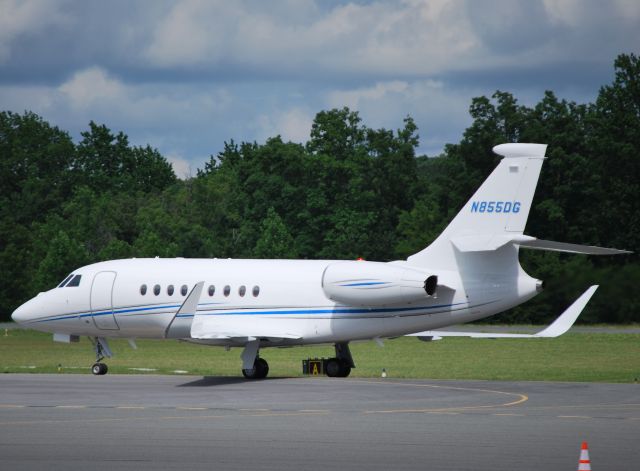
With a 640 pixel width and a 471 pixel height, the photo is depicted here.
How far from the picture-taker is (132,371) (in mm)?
41062

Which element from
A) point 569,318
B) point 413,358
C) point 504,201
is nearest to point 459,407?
point 569,318

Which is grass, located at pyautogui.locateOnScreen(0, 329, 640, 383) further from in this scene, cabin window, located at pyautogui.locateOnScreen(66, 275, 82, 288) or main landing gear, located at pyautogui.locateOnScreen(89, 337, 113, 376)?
cabin window, located at pyautogui.locateOnScreen(66, 275, 82, 288)

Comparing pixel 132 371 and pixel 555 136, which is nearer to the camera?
pixel 132 371

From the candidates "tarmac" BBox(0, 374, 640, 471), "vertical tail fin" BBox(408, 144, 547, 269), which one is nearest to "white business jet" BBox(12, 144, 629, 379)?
"vertical tail fin" BBox(408, 144, 547, 269)

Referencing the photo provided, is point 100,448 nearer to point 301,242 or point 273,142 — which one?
point 301,242

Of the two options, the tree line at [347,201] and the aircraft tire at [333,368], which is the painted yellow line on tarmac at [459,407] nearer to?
the aircraft tire at [333,368]

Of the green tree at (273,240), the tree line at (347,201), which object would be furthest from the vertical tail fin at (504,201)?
the green tree at (273,240)

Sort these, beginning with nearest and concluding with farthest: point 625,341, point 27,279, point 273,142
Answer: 1. point 625,341
2. point 27,279
3. point 273,142

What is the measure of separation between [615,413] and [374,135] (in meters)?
Answer: 86.5

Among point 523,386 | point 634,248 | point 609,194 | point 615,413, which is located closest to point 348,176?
point 609,194

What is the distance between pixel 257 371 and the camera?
36625 mm

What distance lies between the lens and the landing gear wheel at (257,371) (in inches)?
1433

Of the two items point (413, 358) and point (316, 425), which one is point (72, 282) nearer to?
point (413, 358)

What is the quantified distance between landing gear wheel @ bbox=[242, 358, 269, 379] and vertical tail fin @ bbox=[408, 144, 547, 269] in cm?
679
